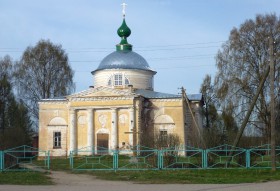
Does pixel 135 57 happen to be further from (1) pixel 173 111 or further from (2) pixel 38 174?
(2) pixel 38 174

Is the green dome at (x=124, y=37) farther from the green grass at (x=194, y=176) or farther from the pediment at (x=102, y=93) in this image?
the green grass at (x=194, y=176)

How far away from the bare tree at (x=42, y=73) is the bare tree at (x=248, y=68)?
56.5 feet

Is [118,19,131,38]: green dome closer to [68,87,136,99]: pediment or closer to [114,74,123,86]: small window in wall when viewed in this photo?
[114,74,123,86]: small window in wall

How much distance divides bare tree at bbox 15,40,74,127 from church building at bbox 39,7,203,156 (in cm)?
741

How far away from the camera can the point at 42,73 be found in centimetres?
4428

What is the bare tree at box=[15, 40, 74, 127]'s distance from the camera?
43938 mm

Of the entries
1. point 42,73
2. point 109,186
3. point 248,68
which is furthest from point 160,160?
point 42,73

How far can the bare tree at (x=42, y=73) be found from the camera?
144ft

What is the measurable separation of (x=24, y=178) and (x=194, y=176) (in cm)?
649

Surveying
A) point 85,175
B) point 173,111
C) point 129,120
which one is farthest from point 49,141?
→ point 85,175

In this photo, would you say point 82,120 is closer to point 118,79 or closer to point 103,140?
point 103,140

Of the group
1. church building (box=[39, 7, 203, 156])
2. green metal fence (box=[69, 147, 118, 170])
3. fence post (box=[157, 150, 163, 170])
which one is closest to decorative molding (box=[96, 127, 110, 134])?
church building (box=[39, 7, 203, 156])

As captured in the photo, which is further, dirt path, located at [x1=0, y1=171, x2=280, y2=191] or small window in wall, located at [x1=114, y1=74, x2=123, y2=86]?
small window in wall, located at [x1=114, y1=74, x2=123, y2=86]

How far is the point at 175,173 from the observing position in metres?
19.4
